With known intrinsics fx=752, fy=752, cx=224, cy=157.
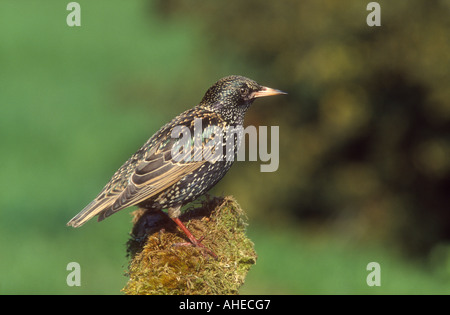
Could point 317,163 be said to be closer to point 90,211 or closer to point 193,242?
point 90,211

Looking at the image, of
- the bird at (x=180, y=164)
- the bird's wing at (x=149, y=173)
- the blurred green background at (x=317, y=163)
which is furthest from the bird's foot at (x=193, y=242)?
the blurred green background at (x=317, y=163)

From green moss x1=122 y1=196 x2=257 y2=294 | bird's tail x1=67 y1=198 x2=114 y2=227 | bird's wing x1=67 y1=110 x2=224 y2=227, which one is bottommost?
green moss x1=122 y1=196 x2=257 y2=294

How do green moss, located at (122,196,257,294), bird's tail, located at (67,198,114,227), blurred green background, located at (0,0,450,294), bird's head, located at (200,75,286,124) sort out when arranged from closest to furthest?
1. green moss, located at (122,196,257,294)
2. bird's tail, located at (67,198,114,227)
3. bird's head, located at (200,75,286,124)
4. blurred green background, located at (0,0,450,294)

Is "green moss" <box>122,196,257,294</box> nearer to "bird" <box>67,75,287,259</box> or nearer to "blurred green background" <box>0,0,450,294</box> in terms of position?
"bird" <box>67,75,287,259</box>

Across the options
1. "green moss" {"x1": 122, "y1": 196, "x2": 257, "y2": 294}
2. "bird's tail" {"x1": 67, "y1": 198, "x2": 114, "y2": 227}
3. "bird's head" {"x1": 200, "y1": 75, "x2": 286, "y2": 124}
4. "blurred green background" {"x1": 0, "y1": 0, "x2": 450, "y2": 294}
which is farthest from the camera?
"blurred green background" {"x1": 0, "y1": 0, "x2": 450, "y2": 294}

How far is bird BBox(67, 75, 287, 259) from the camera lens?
5.31m

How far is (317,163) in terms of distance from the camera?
10.5m

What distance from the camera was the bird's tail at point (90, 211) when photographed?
527cm

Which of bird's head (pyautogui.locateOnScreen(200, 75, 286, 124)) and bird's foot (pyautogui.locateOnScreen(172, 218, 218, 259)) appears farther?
bird's head (pyautogui.locateOnScreen(200, 75, 286, 124))

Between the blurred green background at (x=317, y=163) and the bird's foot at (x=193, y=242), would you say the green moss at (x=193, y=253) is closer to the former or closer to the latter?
the bird's foot at (x=193, y=242)

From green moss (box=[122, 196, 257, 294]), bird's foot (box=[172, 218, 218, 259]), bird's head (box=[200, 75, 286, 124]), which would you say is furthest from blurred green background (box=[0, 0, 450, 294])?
bird's foot (box=[172, 218, 218, 259])

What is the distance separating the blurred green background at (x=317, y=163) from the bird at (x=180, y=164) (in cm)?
389

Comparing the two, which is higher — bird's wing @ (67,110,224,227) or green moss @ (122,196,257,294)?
bird's wing @ (67,110,224,227)

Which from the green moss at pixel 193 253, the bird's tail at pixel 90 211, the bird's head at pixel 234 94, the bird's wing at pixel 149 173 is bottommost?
the green moss at pixel 193 253
